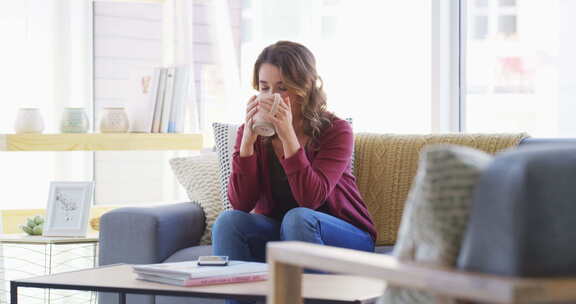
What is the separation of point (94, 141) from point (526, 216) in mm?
2895

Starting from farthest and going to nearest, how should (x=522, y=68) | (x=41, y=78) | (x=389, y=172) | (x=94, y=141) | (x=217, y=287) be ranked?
(x=41, y=78) → (x=94, y=141) → (x=522, y=68) → (x=389, y=172) → (x=217, y=287)

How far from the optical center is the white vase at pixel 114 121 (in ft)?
12.3

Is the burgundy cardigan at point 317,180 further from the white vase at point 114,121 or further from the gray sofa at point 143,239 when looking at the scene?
the white vase at point 114,121

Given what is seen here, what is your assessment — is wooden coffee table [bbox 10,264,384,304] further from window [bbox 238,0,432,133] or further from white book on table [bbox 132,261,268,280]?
window [bbox 238,0,432,133]

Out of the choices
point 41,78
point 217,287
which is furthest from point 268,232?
point 41,78

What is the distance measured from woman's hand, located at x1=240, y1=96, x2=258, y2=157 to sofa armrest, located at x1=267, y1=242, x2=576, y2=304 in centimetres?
131

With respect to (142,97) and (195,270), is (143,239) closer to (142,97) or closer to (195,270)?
(195,270)

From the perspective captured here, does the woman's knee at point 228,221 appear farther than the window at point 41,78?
No

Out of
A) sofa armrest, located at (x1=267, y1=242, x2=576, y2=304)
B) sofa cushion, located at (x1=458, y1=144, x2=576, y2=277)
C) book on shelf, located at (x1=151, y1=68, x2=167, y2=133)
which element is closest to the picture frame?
book on shelf, located at (x1=151, y1=68, x2=167, y2=133)

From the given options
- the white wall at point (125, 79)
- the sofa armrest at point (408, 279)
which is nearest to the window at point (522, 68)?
the white wall at point (125, 79)

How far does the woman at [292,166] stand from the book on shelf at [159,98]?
3.09 feet

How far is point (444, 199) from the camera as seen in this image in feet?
3.70

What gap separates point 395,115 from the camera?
4.07 meters

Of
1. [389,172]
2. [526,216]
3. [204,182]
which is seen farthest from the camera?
[204,182]
